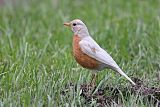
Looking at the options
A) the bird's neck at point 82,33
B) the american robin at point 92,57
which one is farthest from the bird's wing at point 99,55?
the bird's neck at point 82,33

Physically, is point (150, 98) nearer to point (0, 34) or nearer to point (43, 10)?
point (0, 34)

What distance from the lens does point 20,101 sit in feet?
15.9

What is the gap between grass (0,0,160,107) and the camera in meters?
5.09

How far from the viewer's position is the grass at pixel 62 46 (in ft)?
16.7

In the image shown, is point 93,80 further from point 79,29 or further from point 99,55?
point 79,29

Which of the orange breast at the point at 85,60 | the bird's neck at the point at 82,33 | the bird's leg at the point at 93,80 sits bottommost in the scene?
the bird's leg at the point at 93,80

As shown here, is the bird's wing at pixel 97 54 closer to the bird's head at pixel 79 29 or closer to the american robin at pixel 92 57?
the american robin at pixel 92 57

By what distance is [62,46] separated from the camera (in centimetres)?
719

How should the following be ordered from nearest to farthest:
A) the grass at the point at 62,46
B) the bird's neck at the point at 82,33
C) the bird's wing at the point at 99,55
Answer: the grass at the point at 62,46
the bird's wing at the point at 99,55
the bird's neck at the point at 82,33

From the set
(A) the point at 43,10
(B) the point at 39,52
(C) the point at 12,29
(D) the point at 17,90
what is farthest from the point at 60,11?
(D) the point at 17,90

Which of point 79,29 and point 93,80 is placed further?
point 79,29

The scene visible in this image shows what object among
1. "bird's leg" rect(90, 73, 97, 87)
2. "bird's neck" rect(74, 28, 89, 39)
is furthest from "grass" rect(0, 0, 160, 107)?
"bird's neck" rect(74, 28, 89, 39)

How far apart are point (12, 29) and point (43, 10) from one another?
110 centimetres

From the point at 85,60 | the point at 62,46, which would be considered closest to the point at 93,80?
the point at 85,60
